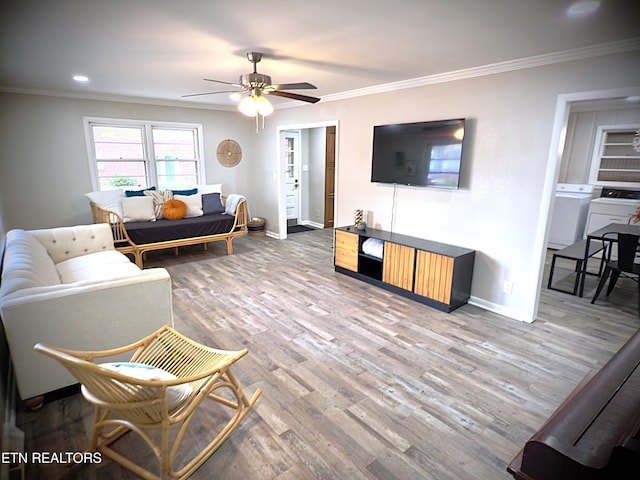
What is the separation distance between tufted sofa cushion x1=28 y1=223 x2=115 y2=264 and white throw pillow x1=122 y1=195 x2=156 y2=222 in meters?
1.03

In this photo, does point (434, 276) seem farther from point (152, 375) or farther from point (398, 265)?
point (152, 375)

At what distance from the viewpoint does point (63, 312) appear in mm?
2012

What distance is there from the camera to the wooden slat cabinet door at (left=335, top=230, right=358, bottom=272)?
4406mm

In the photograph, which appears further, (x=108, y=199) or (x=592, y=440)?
(x=108, y=199)

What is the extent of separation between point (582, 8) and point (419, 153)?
1968 millimetres

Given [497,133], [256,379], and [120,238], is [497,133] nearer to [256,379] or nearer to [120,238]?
[256,379]

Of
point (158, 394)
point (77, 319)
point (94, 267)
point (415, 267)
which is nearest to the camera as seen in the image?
point (158, 394)

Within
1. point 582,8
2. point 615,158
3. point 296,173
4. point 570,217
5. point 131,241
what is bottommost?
point 131,241

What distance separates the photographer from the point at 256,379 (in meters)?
2.43

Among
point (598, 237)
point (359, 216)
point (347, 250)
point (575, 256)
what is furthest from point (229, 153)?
point (598, 237)

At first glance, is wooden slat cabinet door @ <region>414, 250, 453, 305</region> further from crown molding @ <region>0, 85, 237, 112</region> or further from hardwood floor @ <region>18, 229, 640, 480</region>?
crown molding @ <region>0, 85, 237, 112</region>

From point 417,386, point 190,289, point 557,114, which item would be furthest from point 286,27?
point 190,289

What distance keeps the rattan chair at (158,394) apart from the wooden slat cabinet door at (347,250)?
2508 millimetres

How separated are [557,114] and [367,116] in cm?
220
